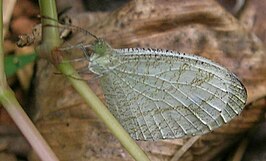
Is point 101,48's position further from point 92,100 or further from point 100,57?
point 92,100

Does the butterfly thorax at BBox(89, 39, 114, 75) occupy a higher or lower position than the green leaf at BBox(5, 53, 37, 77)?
higher

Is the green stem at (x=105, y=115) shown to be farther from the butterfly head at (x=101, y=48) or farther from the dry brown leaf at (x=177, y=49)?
the dry brown leaf at (x=177, y=49)

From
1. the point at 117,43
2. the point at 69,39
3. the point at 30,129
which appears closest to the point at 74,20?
the point at 69,39

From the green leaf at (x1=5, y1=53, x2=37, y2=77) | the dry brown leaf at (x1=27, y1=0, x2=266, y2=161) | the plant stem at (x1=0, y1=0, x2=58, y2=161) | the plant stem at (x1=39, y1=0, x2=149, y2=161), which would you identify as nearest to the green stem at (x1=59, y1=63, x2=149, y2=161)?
the plant stem at (x1=39, y1=0, x2=149, y2=161)

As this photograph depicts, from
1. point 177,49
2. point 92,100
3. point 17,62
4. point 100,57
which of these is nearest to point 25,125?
point 92,100

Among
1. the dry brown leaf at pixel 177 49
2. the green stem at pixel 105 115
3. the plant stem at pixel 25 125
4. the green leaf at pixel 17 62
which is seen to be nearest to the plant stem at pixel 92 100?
the green stem at pixel 105 115

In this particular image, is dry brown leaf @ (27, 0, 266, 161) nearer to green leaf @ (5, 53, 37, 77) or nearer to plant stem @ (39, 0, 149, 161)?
green leaf @ (5, 53, 37, 77)
